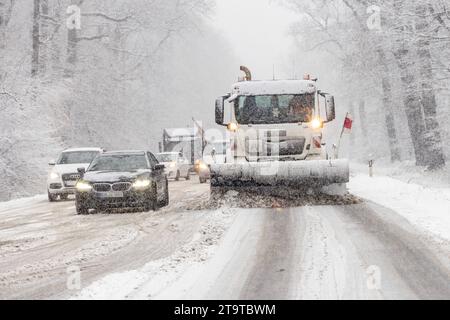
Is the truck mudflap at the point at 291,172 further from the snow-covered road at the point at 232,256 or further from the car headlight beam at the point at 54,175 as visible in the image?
the car headlight beam at the point at 54,175

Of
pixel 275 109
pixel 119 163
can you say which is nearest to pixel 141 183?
pixel 119 163

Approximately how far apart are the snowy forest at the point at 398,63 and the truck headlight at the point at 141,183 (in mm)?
11421

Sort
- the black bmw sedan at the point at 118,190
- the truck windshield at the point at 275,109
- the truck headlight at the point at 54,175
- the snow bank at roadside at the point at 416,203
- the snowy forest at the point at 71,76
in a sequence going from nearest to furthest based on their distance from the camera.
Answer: the snow bank at roadside at the point at 416,203 < the black bmw sedan at the point at 118,190 < the truck windshield at the point at 275,109 < the truck headlight at the point at 54,175 < the snowy forest at the point at 71,76

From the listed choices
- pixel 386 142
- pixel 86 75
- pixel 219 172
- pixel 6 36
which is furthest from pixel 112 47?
pixel 219 172

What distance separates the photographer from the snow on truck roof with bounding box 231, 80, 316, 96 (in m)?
15.6

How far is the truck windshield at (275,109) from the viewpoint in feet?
50.2

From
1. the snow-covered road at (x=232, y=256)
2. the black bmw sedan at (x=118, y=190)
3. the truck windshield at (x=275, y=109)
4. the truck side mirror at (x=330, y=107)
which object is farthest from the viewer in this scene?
the truck windshield at (x=275, y=109)

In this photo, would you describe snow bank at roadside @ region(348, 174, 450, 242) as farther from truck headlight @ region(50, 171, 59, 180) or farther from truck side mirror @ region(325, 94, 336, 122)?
truck headlight @ region(50, 171, 59, 180)

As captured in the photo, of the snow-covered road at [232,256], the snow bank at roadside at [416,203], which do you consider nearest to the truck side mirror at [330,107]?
the snow bank at roadside at [416,203]

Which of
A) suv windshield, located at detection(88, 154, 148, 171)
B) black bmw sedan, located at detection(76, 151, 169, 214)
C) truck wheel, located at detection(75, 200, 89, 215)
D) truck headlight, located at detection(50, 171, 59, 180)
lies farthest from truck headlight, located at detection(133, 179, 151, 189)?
truck headlight, located at detection(50, 171, 59, 180)

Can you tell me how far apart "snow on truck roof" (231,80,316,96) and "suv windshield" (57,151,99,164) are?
25.0 feet

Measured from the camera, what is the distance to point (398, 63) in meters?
25.6
